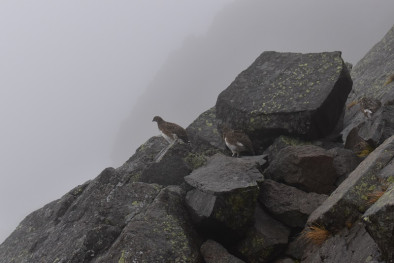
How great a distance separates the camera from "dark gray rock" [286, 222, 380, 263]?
28.5 ft

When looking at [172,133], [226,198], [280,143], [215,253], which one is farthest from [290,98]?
[215,253]

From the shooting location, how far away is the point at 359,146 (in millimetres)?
14586

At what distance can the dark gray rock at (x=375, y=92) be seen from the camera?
13656mm

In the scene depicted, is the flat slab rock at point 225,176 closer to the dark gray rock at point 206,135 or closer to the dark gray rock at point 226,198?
the dark gray rock at point 226,198

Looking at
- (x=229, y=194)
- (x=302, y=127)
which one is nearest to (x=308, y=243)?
(x=229, y=194)

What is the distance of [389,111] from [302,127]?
11.4 feet

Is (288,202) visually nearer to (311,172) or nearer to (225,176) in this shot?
(311,172)

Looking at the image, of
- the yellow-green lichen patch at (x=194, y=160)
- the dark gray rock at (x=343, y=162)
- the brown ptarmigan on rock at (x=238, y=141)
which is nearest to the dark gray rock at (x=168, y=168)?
the yellow-green lichen patch at (x=194, y=160)

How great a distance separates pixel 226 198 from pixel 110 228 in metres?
3.60

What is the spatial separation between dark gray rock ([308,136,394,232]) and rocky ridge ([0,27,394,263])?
0.03 m

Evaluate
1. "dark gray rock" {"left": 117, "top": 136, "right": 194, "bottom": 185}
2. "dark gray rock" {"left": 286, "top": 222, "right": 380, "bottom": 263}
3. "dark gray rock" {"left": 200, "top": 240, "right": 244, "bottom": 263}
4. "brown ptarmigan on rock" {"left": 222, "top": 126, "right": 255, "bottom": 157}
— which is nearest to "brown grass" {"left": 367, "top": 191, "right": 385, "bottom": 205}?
"dark gray rock" {"left": 286, "top": 222, "right": 380, "bottom": 263}

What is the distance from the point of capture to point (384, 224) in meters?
7.47

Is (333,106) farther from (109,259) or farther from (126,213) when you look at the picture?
(109,259)

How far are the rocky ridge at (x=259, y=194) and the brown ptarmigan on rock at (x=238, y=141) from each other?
2.19ft
